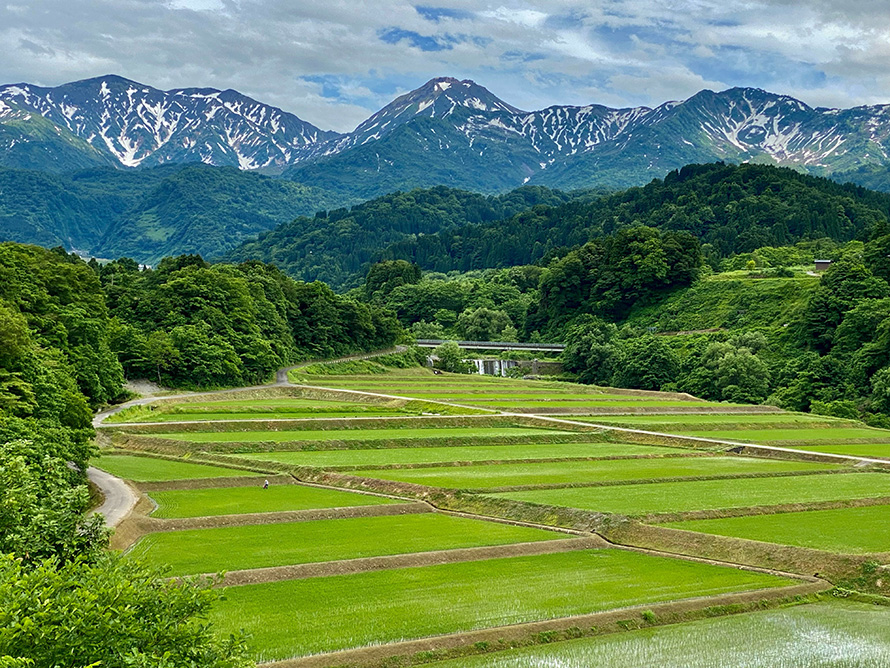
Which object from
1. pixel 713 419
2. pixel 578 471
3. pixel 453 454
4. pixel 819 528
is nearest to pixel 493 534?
pixel 819 528

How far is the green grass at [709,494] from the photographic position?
4278 cm

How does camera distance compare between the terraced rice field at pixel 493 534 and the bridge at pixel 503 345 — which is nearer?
the terraced rice field at pixel 493 534

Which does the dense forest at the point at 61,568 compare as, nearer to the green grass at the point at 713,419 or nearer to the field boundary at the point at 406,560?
the field boundary at the point at 406,560

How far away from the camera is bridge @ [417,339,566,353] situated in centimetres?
14388

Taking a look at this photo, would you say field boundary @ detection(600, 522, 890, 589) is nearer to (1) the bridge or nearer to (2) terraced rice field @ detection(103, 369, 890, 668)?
(2) terraced rice field @ detection(103, 369, 890, 668)

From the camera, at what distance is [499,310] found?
17362 cm

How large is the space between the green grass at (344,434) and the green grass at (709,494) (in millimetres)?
17781

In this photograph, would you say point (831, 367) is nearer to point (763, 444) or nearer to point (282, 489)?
point (763, 444)

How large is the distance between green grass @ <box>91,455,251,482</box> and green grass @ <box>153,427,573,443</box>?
178 inches

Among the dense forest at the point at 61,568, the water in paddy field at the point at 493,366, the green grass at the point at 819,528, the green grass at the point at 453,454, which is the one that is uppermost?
the dense forest at the point at 61,568

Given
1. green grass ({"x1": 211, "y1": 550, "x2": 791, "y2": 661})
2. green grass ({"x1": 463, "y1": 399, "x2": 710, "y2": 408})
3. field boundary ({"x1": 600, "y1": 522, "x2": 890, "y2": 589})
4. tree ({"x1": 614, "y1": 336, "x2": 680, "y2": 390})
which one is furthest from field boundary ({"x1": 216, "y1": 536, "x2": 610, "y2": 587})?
tree ({"x1": 614, "y1": 336, "x2": 680, "y2": 390})

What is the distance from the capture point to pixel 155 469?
165 ft

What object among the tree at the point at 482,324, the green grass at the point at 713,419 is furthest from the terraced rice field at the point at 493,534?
the tree at the point at 482,324

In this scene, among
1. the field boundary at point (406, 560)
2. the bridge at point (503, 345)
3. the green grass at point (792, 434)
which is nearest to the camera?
the field boundary at point (406, 560)
